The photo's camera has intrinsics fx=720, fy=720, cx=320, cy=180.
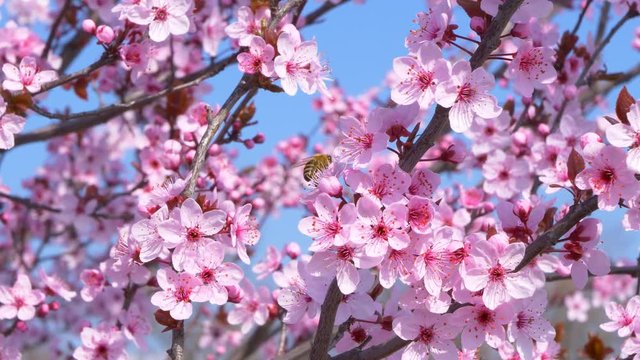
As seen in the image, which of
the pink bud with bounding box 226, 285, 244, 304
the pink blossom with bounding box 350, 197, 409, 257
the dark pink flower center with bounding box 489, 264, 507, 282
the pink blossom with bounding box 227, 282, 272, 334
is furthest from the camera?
the pink blossom with bounding box 227, 282, 272, 334

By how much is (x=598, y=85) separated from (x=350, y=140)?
344cm

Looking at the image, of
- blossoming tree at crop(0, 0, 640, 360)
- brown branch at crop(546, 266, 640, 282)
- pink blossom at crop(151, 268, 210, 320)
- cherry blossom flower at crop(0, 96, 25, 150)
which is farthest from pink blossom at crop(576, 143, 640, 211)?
cherry blossom flower at crop(0, 96, 25, 150)

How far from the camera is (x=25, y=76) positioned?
3.31m

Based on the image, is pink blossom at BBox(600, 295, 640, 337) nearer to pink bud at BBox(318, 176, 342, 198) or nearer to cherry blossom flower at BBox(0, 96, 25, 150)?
pink bud at BBox(318, 176, 342, 198)

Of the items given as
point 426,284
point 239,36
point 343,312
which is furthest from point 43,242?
point 426,284

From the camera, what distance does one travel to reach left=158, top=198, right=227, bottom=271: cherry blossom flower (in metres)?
2.48

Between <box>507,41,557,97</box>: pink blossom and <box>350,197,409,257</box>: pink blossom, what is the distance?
0.96 metres

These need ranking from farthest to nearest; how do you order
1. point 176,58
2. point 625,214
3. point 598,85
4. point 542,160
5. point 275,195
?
point 275,195 → point 598,85 → point 176,58 → point 542,160 → point 625,214

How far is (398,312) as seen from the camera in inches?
104

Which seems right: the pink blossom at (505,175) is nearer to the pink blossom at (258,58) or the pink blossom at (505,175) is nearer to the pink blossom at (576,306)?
the pink blossom at (258,58)

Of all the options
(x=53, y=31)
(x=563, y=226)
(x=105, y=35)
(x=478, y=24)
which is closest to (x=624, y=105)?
(x=563, y=226)

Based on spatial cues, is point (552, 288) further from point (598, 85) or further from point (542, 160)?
point (542, 160)

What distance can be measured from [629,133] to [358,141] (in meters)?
0.87

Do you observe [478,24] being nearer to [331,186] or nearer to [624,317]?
[331,186]
